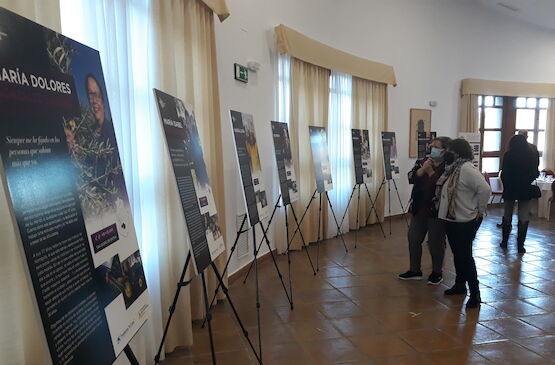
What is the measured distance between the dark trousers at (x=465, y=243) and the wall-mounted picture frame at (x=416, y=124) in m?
4.67

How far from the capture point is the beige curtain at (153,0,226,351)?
102 inches

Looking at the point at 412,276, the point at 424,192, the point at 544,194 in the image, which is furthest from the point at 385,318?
the point at 544,194

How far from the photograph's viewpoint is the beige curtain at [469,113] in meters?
8.34

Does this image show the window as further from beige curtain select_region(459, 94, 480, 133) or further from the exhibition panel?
the exhibition panel

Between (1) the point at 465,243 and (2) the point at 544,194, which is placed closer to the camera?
(1) the point at 465,243

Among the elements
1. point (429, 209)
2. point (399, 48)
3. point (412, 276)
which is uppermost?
point (399, 48)

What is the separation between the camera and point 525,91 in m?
8.82

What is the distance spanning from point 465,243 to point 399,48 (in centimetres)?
510

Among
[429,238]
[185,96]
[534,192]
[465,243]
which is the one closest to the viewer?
[185,96]

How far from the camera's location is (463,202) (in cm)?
321

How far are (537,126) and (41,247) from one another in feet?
36.2

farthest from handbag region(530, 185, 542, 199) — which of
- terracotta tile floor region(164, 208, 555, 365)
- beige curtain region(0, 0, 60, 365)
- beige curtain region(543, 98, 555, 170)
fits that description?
beige curtain region(0, 0, 60, 365)

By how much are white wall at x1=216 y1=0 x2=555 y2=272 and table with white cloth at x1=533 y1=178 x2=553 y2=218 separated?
199 cm

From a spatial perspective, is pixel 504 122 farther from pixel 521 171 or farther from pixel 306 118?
pixel 306 118
